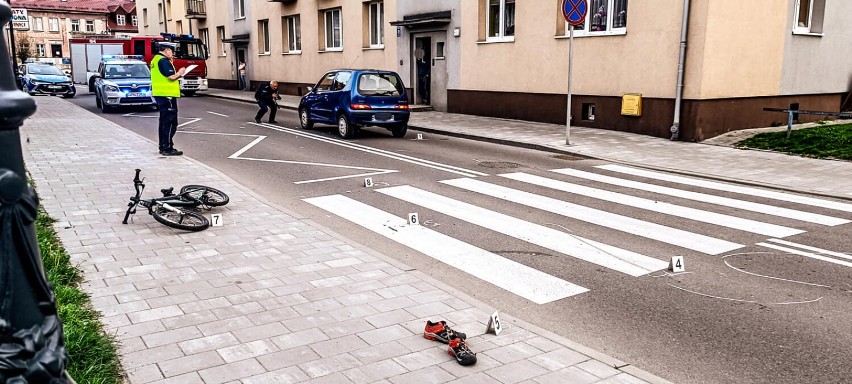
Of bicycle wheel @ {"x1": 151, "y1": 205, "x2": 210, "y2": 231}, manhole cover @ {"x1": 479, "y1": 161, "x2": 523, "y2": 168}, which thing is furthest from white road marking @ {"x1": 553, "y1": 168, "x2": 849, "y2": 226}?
bicycle wheel @ {"x1": 151, "y1": 205, "x2": 210, "y2": 231}

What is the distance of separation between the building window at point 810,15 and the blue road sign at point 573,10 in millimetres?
7725

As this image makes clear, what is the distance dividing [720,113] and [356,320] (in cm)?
1420

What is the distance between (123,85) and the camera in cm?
2308

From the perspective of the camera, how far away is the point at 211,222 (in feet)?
25.2

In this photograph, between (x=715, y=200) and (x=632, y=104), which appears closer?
(x=715, y=200)

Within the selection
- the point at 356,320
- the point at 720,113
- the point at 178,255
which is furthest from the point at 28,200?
the point at 720,113

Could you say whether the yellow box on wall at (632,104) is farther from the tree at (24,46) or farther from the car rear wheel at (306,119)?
the tree at (24,46)

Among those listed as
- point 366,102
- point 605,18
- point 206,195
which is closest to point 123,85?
point 366,102

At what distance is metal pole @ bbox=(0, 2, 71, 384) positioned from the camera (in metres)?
1.60

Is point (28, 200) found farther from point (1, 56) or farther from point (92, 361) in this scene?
point (92, 361)

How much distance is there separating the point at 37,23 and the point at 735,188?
93278 millimetres

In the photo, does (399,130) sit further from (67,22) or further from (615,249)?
(67,22)

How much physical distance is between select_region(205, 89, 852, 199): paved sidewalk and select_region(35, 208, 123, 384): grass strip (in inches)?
397

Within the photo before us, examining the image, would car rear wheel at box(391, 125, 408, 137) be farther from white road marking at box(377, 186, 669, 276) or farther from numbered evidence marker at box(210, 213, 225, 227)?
numbered evidence marker at box(210, 213, 225, 227)
